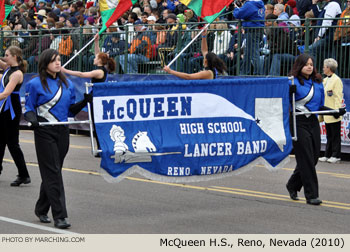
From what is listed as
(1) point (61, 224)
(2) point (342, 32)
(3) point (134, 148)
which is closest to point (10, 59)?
(3) point (134, 148)

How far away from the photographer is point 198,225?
8406mm

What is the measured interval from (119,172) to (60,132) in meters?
0.78

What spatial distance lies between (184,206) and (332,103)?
6.05 metres

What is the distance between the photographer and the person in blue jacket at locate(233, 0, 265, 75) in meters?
16.6

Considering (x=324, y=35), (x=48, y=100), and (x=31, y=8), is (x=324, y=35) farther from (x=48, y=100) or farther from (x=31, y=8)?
(x=31, y=8)

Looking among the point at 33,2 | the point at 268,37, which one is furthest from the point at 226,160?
the point at 33,2

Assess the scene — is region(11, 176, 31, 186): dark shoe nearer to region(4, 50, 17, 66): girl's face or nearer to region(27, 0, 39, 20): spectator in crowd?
region(4, 50, 17, 66): girl's face

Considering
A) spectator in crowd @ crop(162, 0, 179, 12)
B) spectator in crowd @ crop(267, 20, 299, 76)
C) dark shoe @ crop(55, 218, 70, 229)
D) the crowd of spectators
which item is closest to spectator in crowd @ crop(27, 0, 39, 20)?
the crowd of spectators

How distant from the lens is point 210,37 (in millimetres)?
17734

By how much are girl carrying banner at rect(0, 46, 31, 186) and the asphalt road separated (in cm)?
32

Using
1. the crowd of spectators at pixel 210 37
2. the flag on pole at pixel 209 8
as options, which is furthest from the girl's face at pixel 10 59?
the crowd of spectators at pixel 210 37

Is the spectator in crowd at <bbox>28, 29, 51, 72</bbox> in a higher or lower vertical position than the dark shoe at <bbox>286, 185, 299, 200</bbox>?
higher

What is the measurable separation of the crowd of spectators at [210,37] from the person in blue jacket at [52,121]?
808 centimetres

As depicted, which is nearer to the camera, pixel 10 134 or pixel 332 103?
pixel 10 134
